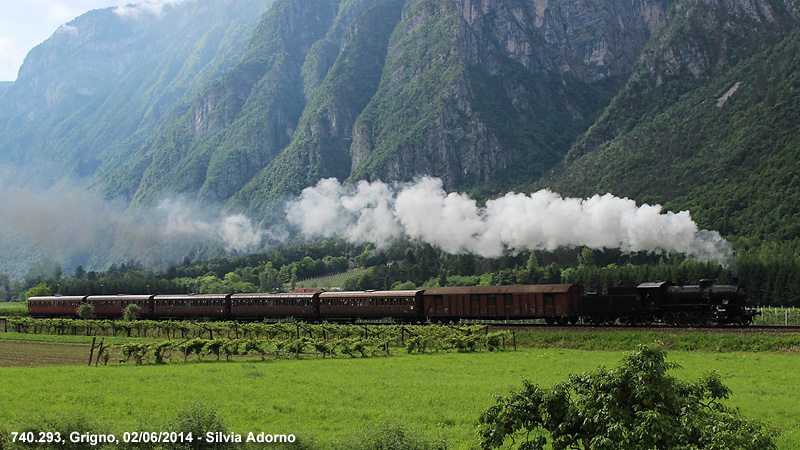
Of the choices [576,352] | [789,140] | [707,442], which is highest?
[789,140]

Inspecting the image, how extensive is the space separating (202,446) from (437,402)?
1082 centimetres

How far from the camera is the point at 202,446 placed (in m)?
13.1

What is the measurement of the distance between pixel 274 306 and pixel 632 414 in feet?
203

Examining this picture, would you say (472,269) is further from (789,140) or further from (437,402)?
(437,402)

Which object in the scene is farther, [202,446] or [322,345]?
[322,345]

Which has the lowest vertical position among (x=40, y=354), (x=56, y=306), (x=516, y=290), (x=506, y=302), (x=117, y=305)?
(x=40, y=354)

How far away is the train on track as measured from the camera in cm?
4594

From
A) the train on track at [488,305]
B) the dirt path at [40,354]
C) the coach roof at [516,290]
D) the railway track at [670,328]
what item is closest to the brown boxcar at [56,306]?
the train on track at [488,305]

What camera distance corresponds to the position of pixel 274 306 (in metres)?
69.8

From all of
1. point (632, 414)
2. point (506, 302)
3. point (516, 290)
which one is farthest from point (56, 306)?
point (632, 414)

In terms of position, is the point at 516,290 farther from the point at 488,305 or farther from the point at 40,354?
the point at 40,354

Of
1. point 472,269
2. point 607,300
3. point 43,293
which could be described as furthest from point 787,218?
point 43,293

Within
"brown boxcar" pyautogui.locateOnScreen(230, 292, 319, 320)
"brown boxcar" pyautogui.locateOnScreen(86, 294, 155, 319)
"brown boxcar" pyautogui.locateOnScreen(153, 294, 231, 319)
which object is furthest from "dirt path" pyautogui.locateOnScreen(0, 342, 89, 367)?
"brown boxcar" pyautogui.locateOnScreen(86, 294, 155, 319)

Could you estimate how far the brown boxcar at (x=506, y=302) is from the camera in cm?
5100
